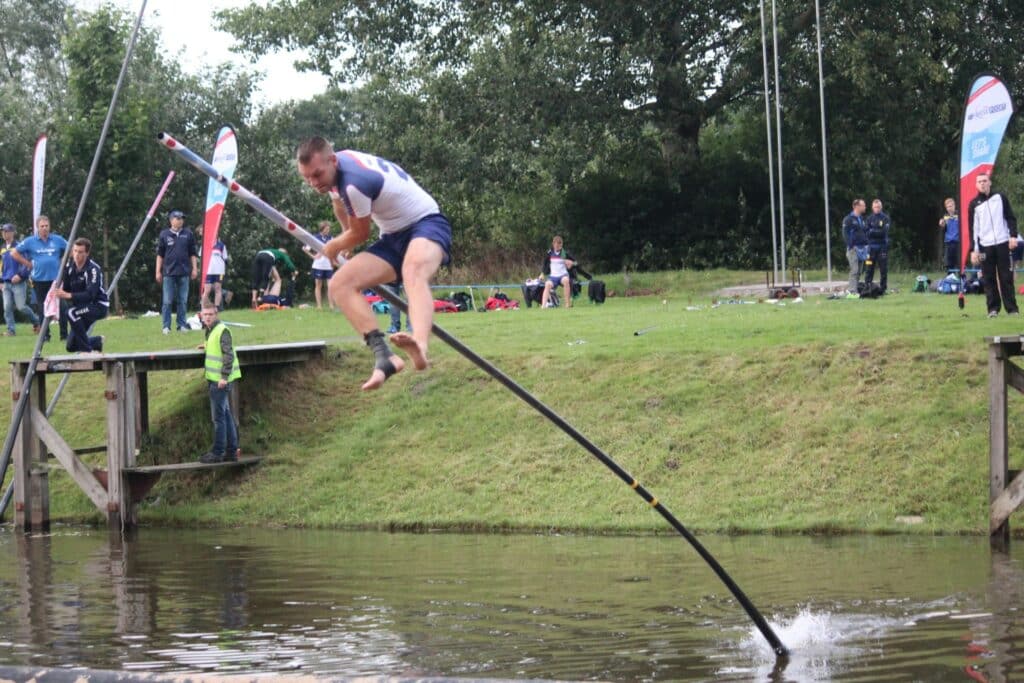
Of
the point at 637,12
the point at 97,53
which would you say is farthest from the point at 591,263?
the point at 97,53

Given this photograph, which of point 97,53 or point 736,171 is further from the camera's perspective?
point 736,171

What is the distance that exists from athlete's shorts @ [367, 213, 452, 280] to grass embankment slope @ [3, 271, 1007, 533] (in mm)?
6859

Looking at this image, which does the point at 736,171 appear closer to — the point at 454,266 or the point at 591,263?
the point at 591,263

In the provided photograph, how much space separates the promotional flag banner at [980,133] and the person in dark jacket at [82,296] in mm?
10932

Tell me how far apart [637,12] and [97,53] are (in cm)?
1276

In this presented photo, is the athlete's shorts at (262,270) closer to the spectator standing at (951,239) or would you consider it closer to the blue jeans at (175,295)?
the blue jeans at (175,295)

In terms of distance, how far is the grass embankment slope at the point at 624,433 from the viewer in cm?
1533

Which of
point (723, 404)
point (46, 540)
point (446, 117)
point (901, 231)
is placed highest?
point (446, 117)

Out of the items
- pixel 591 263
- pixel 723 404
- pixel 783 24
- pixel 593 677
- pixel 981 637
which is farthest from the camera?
pixel 591 263

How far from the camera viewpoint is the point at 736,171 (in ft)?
133

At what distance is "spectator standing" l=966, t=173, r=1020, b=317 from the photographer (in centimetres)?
1922

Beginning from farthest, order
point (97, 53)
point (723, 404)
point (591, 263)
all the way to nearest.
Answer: point (591, 263)
point (97, 53)
point (723, 404)

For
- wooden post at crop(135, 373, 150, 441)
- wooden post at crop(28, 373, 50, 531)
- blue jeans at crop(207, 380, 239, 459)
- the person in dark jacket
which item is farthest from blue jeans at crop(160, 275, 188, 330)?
blue jeans at crop(207, 380, 239, 459)

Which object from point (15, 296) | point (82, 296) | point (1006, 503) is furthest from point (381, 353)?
point (15, 296)
